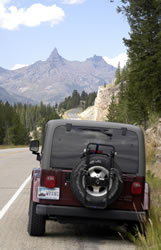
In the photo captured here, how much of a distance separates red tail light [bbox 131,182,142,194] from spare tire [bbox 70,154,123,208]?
40cm

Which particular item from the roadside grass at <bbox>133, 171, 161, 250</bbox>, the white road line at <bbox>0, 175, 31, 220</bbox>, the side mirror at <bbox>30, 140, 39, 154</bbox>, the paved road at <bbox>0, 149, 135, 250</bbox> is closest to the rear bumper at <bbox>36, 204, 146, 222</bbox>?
the roadside grass at <bbox>133, 171, 161, 250</bbox>

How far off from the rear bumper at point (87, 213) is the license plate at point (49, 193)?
13 centimetres

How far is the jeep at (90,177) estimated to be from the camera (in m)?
6.91

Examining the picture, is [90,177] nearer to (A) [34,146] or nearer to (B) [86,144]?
(B) [86,144]

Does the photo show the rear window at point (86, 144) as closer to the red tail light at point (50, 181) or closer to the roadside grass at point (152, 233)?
the red tail light at point (50, 181)

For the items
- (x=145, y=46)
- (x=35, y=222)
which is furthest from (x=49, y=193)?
(x=145, y=46)

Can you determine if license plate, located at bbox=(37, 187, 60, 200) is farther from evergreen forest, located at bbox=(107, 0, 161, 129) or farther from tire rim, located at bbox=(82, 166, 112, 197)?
evergreen forest, located at bbox=(107, 0, 161, 129)

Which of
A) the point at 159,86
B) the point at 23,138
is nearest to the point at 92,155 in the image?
the point at 159,86

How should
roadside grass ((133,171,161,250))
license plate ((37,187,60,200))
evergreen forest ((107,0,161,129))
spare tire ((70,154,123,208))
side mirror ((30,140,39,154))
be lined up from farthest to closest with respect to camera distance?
evergreen forest ((107,0,161,129)) → side mirror ((30,140,39,154)) → license plate ((37,187,60,200)) → spare tire ((70,154,123,208)) → roadside grass ((133,171,161,250))

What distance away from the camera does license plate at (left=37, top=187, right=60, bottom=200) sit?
7.29 metres

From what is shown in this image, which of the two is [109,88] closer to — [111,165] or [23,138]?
[23,138]

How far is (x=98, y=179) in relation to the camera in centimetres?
684

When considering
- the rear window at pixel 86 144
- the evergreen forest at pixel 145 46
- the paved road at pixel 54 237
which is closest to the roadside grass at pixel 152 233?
the paved road at pixel 54 237

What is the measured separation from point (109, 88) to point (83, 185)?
518ft
